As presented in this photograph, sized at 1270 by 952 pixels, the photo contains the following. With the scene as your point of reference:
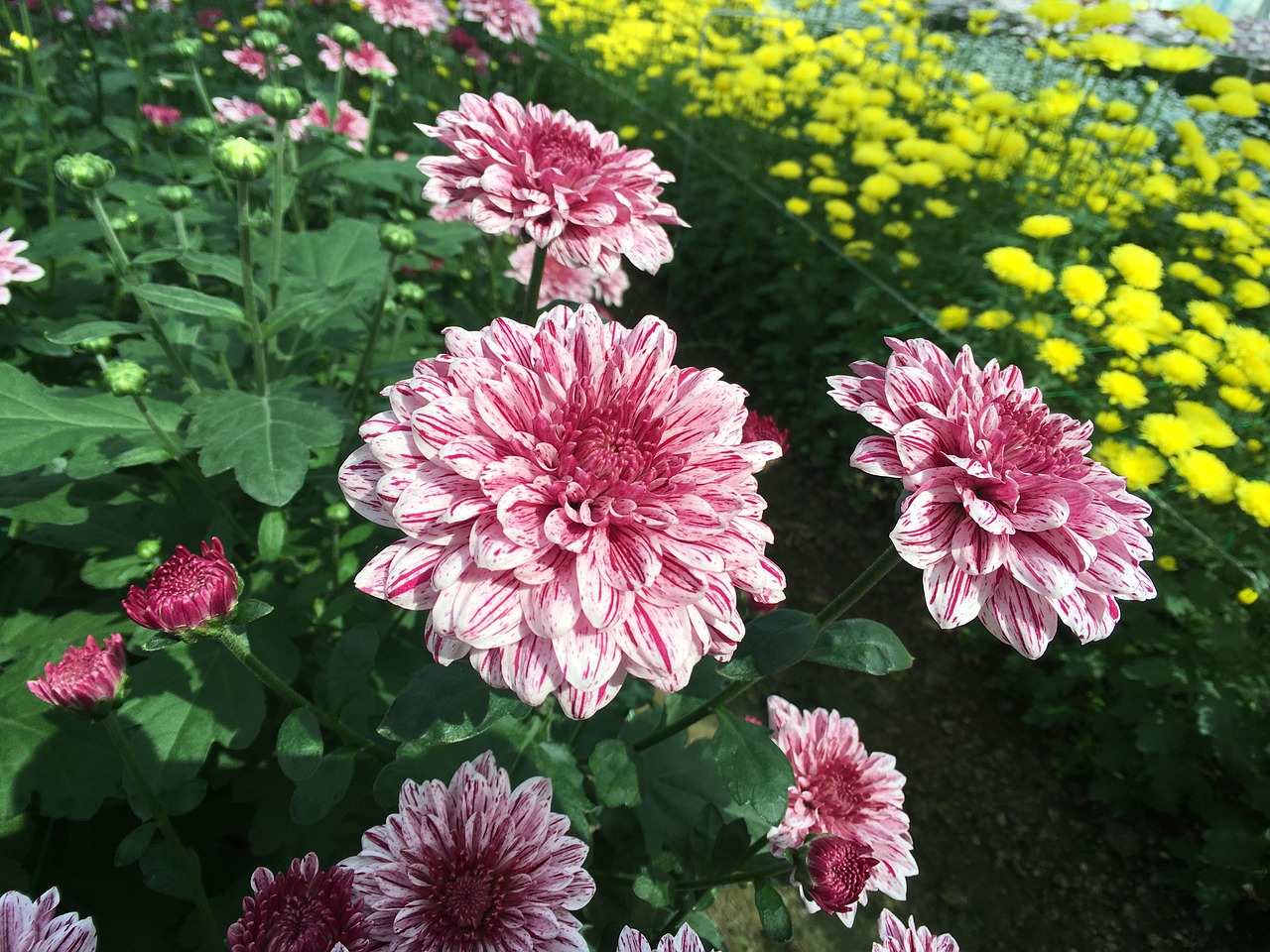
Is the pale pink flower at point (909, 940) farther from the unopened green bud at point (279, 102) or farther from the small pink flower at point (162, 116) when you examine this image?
the small pink flower at point (162, 116)

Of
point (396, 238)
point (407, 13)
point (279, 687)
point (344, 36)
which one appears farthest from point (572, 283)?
point (279, 687)

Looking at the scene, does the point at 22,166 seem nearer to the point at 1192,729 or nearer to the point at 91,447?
the point at 91,447

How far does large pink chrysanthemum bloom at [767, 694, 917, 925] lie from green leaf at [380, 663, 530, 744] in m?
0.67

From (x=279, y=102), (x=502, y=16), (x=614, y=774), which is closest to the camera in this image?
(x=614, y=774)

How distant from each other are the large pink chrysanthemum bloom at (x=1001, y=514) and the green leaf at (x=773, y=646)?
19cm

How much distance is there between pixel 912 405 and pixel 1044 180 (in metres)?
3.89

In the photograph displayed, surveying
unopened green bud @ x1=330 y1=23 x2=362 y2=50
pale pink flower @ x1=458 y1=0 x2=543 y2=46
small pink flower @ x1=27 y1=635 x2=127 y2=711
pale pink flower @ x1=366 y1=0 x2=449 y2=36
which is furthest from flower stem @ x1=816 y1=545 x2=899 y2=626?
pale pink flower @ x1=458 y1=0 x2=543 y2=46

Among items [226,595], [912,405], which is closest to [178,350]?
[226,595]

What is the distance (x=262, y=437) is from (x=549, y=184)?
2.60 feet

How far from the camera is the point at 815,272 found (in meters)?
4.14

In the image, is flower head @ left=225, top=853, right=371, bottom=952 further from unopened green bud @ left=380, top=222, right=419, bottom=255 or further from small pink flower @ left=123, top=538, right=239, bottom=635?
unopened green bud @ left=380, top=222, right=419, bottom=255

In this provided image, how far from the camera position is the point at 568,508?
0.93 metres

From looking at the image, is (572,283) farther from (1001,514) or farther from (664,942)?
(664,942)

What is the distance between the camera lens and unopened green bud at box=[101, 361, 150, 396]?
145 cm
